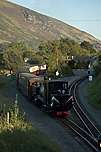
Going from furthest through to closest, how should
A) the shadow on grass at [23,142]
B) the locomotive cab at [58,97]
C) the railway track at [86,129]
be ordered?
the locomotive cab at [58,97] → the railway track at [86,129] → the shadow on grass at [23,142]

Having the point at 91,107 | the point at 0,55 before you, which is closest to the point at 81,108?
the point at 91,107

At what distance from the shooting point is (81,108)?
115 ft

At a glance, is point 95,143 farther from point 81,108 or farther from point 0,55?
point 0,55

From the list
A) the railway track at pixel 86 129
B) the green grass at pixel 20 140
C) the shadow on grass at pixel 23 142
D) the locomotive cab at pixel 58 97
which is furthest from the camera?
the locomotive cab at pixel 58 97

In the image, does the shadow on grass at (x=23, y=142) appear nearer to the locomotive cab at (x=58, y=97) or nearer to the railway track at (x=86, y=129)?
the railway track at (x=86, y=129)

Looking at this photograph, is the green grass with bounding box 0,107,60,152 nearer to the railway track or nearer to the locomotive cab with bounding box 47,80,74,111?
the railway track

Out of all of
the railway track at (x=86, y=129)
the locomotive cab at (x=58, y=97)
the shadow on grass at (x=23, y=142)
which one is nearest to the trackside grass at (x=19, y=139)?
the shadow on grass at (x=23, y=142)

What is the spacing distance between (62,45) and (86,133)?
127m

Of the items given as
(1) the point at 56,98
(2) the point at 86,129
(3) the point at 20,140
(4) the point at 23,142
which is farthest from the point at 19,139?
(1) the point at 56,98

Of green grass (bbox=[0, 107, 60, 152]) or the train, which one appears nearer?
green grass (bbox=[0, 107, 60, 152])

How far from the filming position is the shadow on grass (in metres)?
15.7

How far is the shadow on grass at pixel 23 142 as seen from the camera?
1568 cm

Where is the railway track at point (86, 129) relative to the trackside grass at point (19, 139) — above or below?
below

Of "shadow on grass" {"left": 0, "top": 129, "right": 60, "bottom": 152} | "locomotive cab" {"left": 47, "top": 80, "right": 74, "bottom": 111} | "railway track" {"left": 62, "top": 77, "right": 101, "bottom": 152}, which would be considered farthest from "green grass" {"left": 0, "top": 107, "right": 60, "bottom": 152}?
"locomotive cab" {"left": 47, "top": 80, "right": 74, "bottom": 111}
